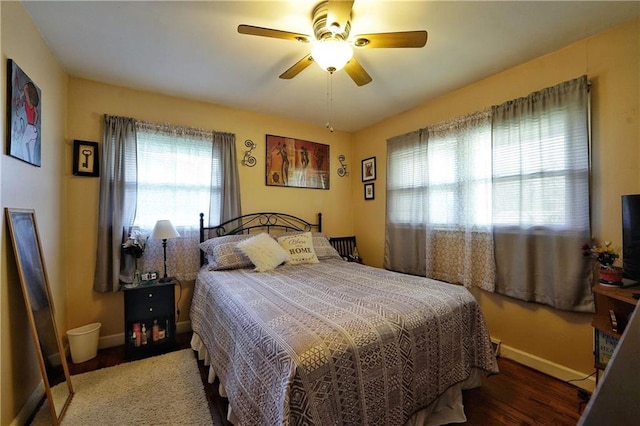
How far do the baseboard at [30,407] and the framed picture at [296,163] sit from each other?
8.74 ft

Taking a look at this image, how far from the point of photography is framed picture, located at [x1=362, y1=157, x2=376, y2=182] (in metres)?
3.94

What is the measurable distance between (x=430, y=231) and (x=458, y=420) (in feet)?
5.99

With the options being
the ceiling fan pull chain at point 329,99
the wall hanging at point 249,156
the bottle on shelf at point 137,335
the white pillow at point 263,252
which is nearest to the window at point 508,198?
the ceiling fan pull chain at point 329,99

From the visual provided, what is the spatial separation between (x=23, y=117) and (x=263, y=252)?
1.94 metres

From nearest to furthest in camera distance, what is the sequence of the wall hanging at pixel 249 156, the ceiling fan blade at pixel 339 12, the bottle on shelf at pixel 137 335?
1. the ceiling fan blade at pixel 339 12
2. the bottle on shelf at pixel 137 335
3. the wall hanging at pixel 249 156

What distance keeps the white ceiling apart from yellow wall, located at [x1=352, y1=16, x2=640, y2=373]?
0.12m

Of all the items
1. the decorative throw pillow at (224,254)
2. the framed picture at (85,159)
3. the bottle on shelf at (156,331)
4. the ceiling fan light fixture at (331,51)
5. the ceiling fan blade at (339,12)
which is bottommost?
the bottle on shelf at (156,331)

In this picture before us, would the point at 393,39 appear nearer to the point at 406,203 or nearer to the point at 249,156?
the point at 406,203

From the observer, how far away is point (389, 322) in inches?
55.0

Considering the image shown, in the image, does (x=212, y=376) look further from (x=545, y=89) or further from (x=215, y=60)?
(x=545, y=89)

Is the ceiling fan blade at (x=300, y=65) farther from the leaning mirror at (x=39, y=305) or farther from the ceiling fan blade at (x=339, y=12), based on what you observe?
the leaning mirror at (x=39, y=305)

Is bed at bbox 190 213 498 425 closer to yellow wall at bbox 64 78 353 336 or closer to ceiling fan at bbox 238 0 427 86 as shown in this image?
yellow wall at bbox 64 78 353 336

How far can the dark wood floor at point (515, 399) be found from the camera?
1.71m

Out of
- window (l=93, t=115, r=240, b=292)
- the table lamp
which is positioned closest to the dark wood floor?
window (l=93, t=115, r=240, b=292)
